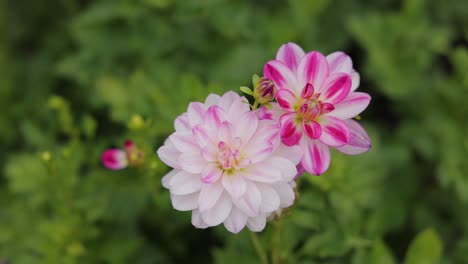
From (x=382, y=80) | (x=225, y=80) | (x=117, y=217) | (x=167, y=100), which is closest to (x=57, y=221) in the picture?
(x=117, y=217)

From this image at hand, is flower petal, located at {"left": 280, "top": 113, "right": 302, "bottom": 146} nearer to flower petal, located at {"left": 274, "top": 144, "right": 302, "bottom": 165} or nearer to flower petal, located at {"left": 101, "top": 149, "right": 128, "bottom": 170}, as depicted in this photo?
flower petal, located at {"left": 274, "top": 144, "right": 302, "bottom": 165}

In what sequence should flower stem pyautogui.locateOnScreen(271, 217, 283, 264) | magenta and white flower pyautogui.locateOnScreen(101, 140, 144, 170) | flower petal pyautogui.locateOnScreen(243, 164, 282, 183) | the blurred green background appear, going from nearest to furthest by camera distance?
flower petal pyautogui.locateOnScreen(243, 164, 282, 183) < flower stem pyautogui.locateOnScreen(271, 217, 283, 264) < magenta and white flower pyautogui.locateOnScreen(101, 140, 144, 170) < the blurred green background

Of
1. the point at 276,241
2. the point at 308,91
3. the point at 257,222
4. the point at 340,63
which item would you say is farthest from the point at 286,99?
the point at 276,241

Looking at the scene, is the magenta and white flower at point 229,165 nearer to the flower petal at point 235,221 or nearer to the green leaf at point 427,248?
the flower petal at point 235,221

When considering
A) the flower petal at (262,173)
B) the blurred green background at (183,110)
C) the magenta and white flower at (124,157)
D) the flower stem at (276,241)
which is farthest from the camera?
the blurred green background at (183,110)

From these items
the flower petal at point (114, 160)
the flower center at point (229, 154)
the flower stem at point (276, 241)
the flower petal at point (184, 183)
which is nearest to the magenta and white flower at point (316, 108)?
the flower center at point (229, 154)

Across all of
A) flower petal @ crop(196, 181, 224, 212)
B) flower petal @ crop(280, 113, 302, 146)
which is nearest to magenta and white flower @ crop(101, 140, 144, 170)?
flower petal @ crop(196, 181, 224, 212)
